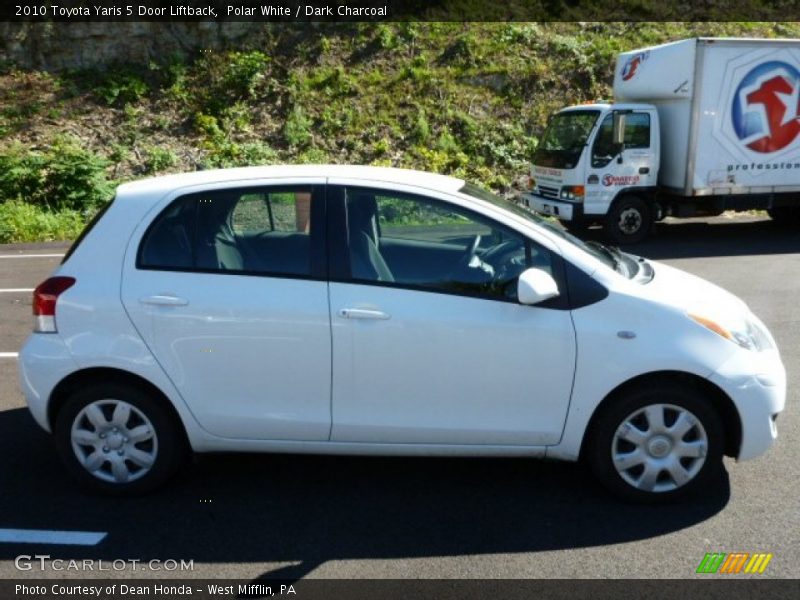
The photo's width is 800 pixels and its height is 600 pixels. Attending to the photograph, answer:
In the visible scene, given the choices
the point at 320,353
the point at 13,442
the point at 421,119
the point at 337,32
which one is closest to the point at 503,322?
the point at 320,353

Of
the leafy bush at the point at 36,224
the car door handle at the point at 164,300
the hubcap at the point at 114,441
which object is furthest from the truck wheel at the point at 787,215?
the hubcap at the point at 114,441

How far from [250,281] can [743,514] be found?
272 centimetres

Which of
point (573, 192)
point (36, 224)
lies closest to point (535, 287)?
point (573, 192)

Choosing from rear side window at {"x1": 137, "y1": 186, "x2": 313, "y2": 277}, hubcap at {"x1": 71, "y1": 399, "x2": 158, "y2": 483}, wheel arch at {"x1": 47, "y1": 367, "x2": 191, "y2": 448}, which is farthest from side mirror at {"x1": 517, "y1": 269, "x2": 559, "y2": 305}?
hubcap at {"x1": 71, "y1": 399, "x2": 158, "y2": 483}

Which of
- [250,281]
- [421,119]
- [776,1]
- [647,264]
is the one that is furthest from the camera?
[776,1]

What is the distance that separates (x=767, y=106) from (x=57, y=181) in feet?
42.4

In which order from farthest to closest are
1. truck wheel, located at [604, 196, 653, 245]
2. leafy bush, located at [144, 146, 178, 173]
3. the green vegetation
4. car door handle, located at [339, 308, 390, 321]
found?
the green vegetation < leafy bush, located at [144, 146, 178, 173] < truck wheel, located at [604, 196, 653, 245] < car door handle, located at [339, 308, 390, 321]

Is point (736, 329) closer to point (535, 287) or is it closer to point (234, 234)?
point (535, 287)

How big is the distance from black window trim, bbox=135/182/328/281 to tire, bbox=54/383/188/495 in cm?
70

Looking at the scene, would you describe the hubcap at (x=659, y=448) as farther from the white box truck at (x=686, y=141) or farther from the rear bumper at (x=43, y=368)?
the white box truck at (x=686, y=141)

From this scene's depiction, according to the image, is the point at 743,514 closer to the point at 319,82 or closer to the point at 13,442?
the point at 13,442

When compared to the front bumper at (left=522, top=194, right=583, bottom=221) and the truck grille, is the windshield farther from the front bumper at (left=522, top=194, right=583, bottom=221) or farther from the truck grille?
the truck grille

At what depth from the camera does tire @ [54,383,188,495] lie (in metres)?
4.21

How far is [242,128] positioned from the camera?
20641 millimetres
